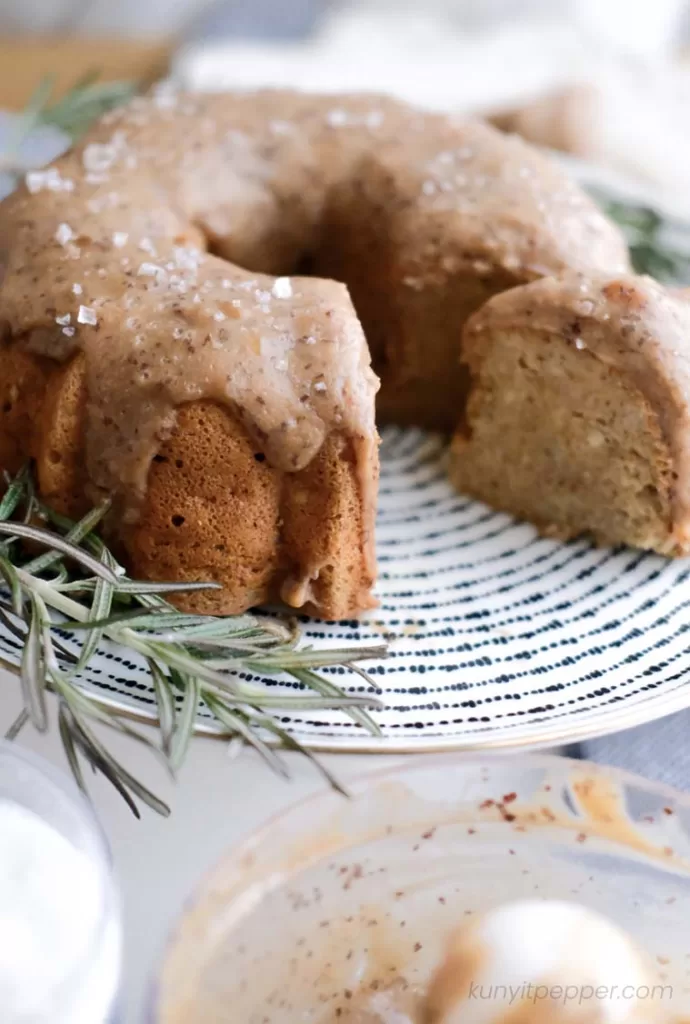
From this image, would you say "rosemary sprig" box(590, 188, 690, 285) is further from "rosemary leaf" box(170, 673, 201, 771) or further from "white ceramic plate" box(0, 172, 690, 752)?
"rosemary leaf" box(170, 673, 201, 771)

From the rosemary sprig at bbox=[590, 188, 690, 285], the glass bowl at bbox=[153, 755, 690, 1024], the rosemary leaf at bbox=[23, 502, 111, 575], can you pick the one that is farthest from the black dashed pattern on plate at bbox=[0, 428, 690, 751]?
the rosemary sprig at bbox=[590, 188, 690, 285]

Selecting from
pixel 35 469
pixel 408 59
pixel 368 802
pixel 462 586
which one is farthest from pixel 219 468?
pixel 408 59

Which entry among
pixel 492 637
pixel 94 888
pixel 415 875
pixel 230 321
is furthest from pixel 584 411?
pixel 94 888

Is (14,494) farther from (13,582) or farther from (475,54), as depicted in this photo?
(475,54)

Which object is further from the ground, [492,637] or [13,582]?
[13,582]

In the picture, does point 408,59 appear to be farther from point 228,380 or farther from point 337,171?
point 228,380

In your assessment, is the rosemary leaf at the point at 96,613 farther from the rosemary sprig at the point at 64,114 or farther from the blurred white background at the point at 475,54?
the blurred white background at the point at 475,54
